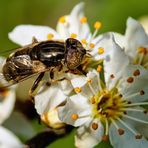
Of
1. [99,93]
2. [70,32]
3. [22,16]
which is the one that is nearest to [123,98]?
[99,93]

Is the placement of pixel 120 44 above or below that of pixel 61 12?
above

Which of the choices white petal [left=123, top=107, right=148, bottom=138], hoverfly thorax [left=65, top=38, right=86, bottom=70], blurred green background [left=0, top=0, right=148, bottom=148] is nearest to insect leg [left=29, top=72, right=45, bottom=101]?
hoverfly thorax [left=65, top=38, right=86, bottom=70]

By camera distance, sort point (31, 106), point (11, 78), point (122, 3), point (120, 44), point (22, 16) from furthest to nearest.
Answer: point (22, 16) < point (122, 3) < point (31, 106) < point (120, 44) < point (11, 78)

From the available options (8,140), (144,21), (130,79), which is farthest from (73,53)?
(144,21)

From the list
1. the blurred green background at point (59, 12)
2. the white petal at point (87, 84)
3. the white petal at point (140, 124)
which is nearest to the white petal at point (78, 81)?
the white petal at point (87, 84)

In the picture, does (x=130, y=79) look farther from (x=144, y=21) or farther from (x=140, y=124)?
(x=144, y=21)

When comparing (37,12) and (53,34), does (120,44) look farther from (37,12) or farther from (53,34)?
(37,12)

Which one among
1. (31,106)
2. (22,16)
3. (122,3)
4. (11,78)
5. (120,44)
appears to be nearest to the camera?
(11,78)

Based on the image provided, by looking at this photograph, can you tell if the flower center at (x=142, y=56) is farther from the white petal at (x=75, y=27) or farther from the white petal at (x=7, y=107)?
the white petal at (x=7, y=107)
